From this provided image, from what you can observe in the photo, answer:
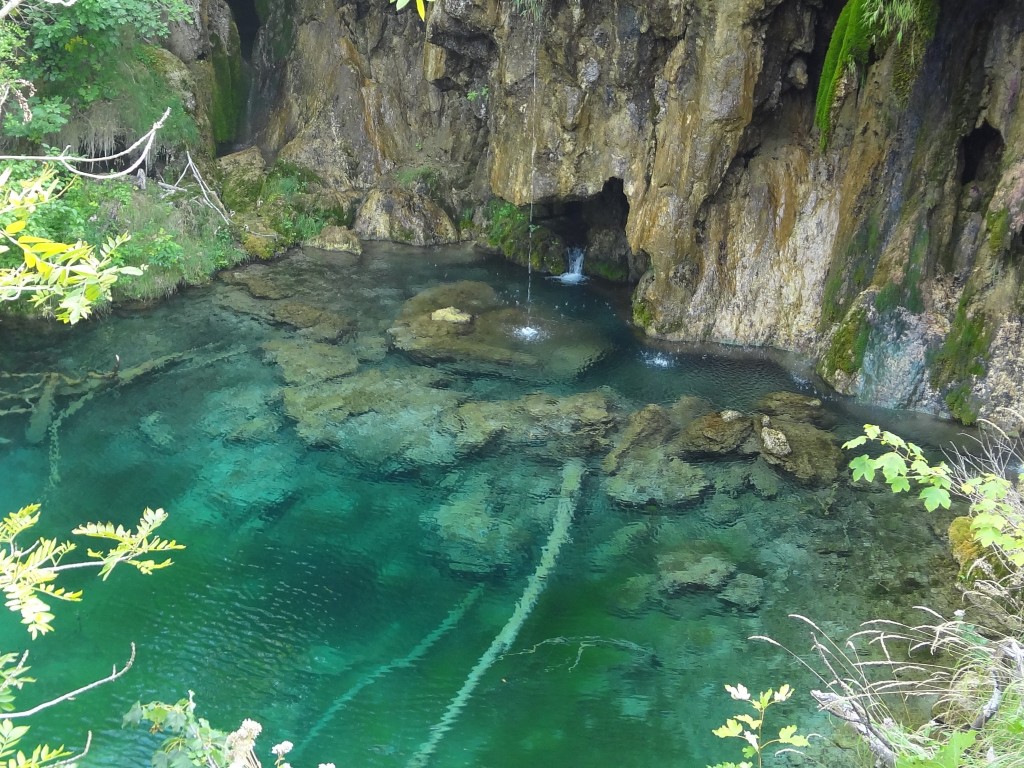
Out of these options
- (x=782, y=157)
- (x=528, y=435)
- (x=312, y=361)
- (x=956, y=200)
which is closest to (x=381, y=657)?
(x=528, y=435)

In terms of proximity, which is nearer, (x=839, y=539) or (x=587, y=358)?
(x=839, y=539)

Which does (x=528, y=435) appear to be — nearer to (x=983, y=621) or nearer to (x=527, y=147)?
(x=983, y=621)

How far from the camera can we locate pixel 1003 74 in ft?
28.3

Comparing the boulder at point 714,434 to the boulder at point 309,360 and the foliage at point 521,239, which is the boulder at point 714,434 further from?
the foliage at point 521,239

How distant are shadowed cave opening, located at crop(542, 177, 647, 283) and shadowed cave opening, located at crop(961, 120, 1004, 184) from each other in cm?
553

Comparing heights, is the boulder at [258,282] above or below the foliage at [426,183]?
below

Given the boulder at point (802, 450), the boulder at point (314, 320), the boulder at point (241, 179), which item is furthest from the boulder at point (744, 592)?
the boulder at point (241, 179)

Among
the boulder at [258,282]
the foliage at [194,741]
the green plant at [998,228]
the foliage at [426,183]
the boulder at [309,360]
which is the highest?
the green plant at [998,228]

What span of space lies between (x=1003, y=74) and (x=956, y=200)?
1494mm

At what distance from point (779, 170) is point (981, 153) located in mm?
2864

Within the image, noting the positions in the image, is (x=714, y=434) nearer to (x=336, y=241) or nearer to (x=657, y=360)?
(x=657, y=360)

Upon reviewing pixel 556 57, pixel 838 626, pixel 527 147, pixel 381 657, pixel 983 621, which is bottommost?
pixel 381 657

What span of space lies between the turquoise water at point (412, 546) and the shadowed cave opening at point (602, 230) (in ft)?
9.08

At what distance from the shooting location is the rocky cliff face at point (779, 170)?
9.19m
